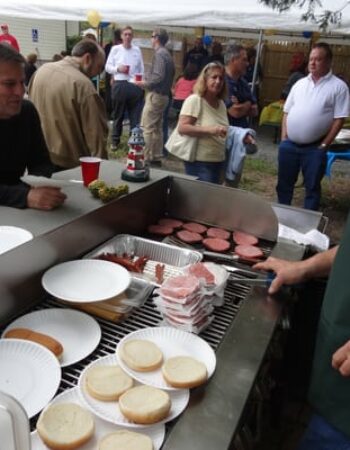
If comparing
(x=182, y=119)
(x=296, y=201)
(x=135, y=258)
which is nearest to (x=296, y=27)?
(x=296, y=201)

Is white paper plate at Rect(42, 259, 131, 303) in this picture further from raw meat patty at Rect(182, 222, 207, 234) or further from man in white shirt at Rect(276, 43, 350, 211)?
man in white shirt at Rect(276, 43, 350, 211)

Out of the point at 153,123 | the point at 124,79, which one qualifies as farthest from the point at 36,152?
the point at 124,79

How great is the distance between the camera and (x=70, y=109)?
3092mm

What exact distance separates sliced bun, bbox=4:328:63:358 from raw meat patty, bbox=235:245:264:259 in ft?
3.33

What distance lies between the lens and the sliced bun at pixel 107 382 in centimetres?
108

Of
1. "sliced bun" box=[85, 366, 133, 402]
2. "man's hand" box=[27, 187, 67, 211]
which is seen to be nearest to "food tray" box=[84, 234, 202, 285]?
"man's hand" box=[27, 187, 67, 211]

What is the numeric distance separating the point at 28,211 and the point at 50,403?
844 mm

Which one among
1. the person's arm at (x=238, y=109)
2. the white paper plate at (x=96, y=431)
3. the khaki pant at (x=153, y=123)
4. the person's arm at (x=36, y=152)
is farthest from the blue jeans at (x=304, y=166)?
the white paper plate at (x=96, y=431)

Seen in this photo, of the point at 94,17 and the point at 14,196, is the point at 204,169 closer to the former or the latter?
the point at 14,196

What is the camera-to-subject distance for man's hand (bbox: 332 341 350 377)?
1228 mm

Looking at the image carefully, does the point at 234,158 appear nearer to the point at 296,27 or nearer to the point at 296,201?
the point at 296,201

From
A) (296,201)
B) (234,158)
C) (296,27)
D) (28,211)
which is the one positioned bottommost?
(296,201)

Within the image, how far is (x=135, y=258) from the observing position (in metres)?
1.87

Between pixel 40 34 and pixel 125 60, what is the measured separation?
8710 mm
